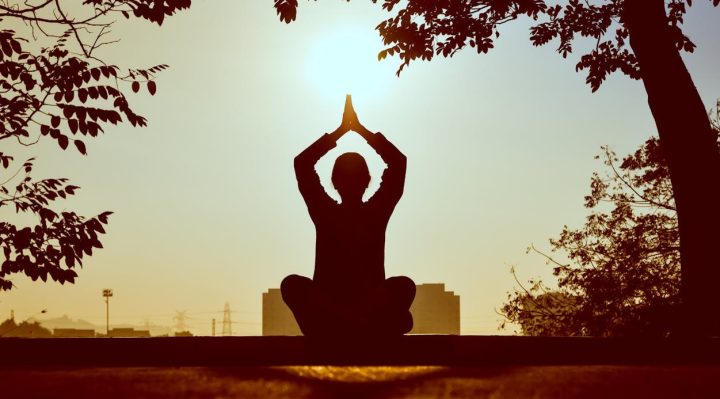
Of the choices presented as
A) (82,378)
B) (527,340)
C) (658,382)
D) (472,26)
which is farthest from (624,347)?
(472,26)

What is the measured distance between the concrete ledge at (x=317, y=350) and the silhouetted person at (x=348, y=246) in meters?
0.68

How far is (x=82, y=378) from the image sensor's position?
1620 mm

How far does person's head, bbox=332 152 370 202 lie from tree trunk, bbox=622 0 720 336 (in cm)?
447

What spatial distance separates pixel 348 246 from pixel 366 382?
352 centimetres

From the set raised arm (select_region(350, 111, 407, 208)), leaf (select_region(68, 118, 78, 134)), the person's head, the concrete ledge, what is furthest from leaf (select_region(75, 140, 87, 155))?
the concrete ledge

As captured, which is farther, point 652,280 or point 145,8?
point 652,280

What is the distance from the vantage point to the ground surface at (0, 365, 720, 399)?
142 centimetres

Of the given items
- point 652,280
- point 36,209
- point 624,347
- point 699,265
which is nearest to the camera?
point 624,347

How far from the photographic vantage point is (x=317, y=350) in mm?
3629

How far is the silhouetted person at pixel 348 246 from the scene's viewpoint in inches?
175

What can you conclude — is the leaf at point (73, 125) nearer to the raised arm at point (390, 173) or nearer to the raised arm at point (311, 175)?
the raised arm at point (311, 175)

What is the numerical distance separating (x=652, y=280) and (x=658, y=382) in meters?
17.1

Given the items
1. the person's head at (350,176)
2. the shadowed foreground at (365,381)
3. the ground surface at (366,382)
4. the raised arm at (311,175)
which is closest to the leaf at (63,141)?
the raised arm at (311,175)

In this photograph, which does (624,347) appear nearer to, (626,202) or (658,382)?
(658,382)
